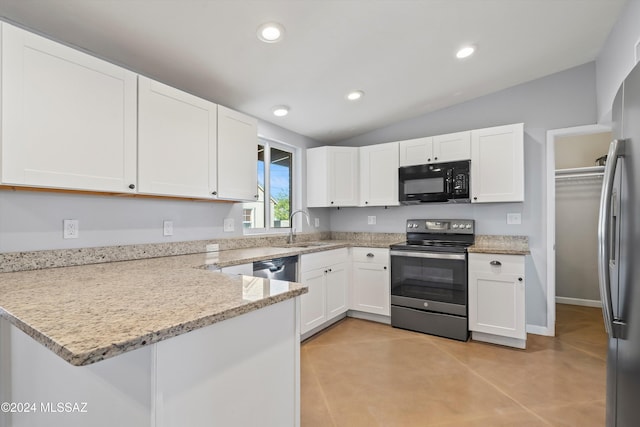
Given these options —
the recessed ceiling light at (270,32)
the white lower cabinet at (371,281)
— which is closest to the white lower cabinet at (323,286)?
the white lower cabinet at (371,281)

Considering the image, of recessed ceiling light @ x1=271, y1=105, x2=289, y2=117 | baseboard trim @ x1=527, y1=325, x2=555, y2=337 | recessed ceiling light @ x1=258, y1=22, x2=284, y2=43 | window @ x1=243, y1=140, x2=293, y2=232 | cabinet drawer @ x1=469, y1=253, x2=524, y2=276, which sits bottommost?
baseboard trim @ x1=527, y1=325, x2=555, y2=337

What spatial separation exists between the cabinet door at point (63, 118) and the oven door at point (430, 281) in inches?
101

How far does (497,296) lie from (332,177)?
216 cm

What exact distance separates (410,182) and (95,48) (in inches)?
116

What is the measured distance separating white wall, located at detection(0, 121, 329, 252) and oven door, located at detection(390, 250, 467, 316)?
1898 mm

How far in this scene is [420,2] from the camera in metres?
1.91

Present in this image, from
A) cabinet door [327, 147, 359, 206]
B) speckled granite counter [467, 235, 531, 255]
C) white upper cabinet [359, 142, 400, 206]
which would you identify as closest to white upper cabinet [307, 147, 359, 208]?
cabinet door [327, 147, 359, 206]

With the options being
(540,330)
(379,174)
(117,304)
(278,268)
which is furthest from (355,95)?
(540,330)

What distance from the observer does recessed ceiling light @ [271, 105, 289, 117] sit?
300 centimetres

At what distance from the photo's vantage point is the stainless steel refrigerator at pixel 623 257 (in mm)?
927

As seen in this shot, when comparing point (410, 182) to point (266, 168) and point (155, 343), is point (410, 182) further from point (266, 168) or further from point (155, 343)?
point (155, 343)

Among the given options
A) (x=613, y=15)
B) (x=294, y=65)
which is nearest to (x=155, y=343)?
(x=294, y=65)

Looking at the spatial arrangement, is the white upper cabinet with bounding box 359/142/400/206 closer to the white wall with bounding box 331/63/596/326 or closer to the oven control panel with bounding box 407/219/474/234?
the oven control panel with bounding box 407/219/474/234

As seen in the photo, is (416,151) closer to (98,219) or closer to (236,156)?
(236,156)
